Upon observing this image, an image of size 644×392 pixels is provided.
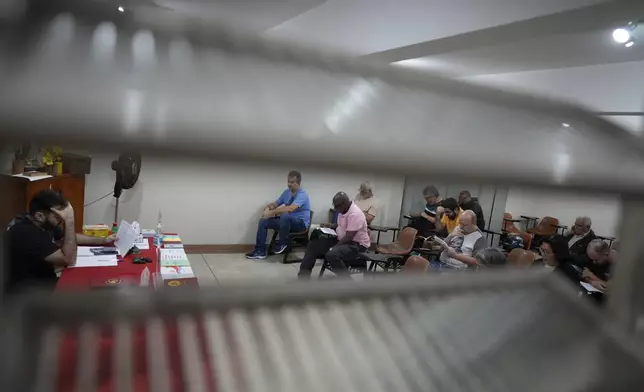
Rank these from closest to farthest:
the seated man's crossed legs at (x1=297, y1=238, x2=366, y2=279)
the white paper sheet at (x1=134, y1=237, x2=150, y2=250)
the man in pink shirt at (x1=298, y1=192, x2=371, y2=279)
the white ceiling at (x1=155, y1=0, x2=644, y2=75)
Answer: the white ceiling at (x1=155, y1=0, x2=644, y2=75)
the white paper sheet at (x1=134, y1=237, x2=150, y2=250)
the seated man's crossed legs at (x1=297, y1=238, x2=366, y2=279)
the man in pink shirt at (x1=298, y1=192, x2=371, y2=279)

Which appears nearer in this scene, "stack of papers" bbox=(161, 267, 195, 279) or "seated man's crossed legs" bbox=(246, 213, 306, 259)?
"stack of papers" bbox=(161, 267, 195, 279)

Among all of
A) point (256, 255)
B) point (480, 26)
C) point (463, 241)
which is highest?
point (480, 26)

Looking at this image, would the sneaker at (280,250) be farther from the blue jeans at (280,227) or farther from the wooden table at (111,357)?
the wooden table at (111,357)

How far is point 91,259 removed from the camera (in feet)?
8.42

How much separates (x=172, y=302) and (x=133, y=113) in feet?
0.55

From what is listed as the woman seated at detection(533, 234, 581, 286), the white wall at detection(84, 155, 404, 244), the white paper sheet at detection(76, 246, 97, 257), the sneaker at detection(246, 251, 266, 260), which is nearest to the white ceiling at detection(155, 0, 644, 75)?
the woman seated at detection(533, 234, 581, 286)

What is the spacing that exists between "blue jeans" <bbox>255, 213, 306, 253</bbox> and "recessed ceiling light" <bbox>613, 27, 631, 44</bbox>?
11.7 feet

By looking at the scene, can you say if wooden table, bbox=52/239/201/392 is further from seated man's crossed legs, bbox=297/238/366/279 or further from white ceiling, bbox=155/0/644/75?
seated man's crossed legs, bbox=297/238/366/279

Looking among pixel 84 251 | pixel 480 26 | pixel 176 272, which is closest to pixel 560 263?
pixel 480 26

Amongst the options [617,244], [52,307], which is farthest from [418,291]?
[52,307]

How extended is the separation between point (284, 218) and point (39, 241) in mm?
4435

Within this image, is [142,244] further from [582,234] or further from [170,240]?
[582,234]

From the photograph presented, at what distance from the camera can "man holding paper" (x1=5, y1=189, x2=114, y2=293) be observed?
25cm

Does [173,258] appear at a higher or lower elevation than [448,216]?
lower
